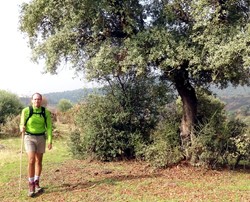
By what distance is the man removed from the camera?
33.0 feet

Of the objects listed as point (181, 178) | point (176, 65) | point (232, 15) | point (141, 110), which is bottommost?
point (181, 178)

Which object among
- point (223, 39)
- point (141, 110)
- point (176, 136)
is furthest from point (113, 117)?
point (223, 39)

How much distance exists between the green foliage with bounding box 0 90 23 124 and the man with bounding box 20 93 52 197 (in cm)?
2726

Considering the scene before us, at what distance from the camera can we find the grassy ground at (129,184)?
9.58 metres

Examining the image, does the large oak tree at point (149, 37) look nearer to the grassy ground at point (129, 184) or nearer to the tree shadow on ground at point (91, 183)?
the grassy ground at point (129, 184)

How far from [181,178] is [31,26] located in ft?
24.2

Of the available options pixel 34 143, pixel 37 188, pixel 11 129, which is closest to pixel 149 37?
pixel 34 143

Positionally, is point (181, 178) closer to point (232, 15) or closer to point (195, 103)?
point (195, 103)

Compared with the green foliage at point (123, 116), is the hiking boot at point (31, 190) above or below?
below

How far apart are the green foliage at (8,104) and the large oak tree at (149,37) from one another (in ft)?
82.8

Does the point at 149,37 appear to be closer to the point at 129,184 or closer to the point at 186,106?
the point at 186,106

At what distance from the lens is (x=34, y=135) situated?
10.2m

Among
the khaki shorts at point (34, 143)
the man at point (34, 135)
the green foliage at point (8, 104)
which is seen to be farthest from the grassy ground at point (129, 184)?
the green foliage at point (8, 104)

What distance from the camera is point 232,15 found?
36.9 ft
